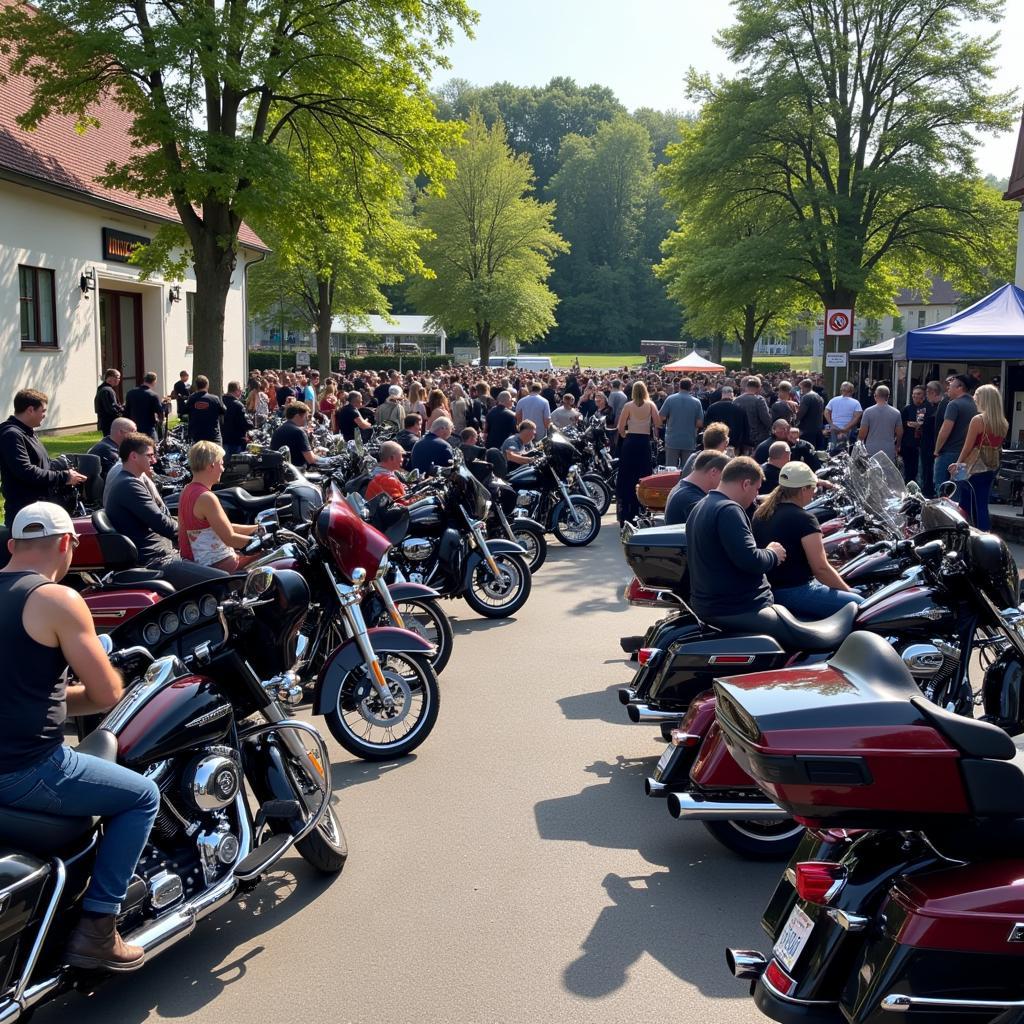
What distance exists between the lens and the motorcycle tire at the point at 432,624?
7.81m

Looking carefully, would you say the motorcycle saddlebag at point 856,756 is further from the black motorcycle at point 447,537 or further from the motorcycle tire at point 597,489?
the motorcycle tire at point 597,489

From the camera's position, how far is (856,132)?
115ft

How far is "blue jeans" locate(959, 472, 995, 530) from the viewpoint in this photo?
1230 centimetres

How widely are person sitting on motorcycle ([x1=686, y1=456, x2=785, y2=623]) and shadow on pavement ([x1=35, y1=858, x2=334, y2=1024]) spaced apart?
7.72ft

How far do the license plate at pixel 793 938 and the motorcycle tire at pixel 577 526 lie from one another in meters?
11.1

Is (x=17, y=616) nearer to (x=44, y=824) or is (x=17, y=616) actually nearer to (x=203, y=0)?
(x=44, y=824)

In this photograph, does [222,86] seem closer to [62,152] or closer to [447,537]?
[62,152]

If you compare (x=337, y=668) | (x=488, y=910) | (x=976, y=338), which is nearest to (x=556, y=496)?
(x=976, y=338)

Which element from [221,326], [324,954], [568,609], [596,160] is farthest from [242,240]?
[596,160]

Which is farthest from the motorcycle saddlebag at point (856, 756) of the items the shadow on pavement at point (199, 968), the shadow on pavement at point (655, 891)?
the shadow on pavement at point (199, 968)

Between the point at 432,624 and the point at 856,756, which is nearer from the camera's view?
the point at 856,756

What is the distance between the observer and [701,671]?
18.6 ft

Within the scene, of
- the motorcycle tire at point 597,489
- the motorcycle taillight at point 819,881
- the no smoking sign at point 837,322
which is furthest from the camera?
the no smoking sign at point 837,322

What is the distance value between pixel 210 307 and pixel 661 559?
58.4ft
